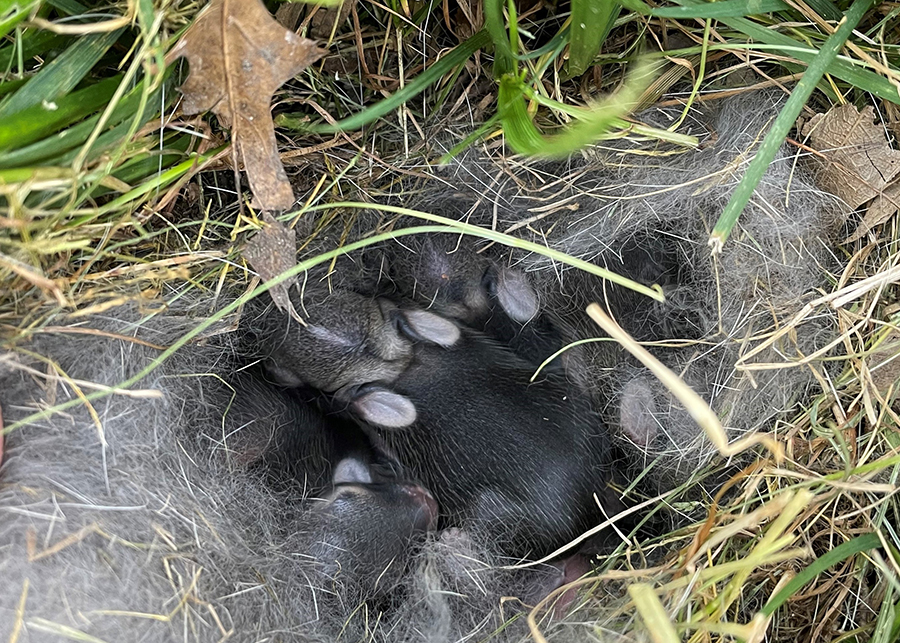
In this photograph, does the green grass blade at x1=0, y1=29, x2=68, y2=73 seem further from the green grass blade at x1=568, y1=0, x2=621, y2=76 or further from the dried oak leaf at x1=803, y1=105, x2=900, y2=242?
the dried oak leaf at x1=803, y1=105, x2=900, y2=242

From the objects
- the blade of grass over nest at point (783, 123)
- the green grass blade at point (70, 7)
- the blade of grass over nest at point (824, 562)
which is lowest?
the blade of grass over nest at point (824, 562)

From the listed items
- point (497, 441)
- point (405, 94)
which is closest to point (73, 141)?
point (405, 94)

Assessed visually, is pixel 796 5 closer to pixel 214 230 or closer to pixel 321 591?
pixel 214 230

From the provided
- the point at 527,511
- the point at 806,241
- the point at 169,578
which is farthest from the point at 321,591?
the point at 806,241

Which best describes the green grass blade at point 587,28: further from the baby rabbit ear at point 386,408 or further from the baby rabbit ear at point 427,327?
the baby rabbit ear at point 386,408

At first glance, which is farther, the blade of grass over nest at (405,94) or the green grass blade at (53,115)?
the blade of grass over nest at (405,94)

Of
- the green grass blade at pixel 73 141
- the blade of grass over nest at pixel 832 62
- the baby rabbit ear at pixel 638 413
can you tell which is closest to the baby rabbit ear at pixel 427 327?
the baby rabbit ear at pixel 638 413

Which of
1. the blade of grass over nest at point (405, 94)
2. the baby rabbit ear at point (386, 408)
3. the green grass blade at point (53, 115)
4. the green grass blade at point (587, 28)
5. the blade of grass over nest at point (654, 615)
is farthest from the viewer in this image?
the baby rabbit ear at point (386, 408)

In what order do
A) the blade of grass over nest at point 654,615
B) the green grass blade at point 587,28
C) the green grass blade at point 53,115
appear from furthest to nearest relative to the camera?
the green grass blade at point 587,28 < the green grass blade at point 53,115 < the blade of grass over nest at point 654,615
